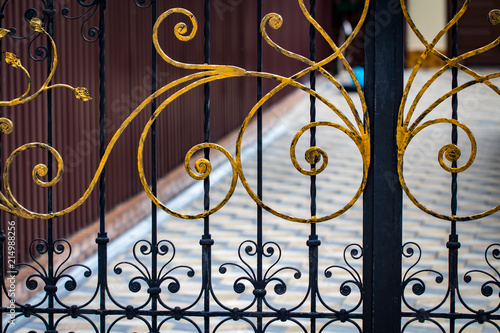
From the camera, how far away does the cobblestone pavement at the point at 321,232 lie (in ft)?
15.0

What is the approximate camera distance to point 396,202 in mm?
2857

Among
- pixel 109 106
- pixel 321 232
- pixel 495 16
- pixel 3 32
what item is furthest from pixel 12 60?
pixel 321 232

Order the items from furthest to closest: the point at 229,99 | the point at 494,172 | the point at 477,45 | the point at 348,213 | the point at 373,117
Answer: the point at 477,45
the point at 229,99
the point at 494,172
the point at 348,213
the point at 373,117

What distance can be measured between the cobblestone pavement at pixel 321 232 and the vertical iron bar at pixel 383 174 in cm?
12

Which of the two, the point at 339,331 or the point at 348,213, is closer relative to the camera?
the point at 339,331

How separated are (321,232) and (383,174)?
327cm

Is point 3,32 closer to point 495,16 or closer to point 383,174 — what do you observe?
point 383,174

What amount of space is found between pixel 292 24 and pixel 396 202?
11.1 m

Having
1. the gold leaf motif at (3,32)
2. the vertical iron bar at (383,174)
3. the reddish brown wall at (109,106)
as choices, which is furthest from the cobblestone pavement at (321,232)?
the gold leaf motif at (3,32)

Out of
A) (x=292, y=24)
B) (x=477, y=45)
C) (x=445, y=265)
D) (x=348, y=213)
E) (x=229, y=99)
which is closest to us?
(x=445, y=265)

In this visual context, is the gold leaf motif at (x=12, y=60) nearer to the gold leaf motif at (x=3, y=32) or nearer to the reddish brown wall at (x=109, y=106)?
the gold leaf motif at (x=3, y=32)

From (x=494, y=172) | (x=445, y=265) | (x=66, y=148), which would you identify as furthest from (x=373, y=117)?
(x=494, y=172)

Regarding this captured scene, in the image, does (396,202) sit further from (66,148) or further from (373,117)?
(66,148)

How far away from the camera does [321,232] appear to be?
6094 mm
